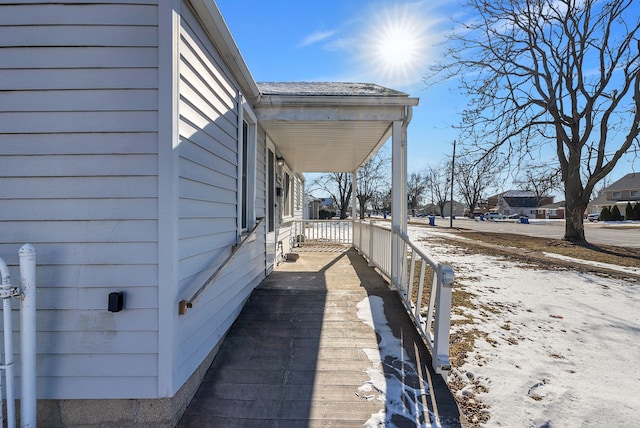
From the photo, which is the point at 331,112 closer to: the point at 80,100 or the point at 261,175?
the point at 261,175

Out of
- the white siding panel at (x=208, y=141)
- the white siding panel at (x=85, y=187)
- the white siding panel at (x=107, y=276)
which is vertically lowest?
the white siding panel at (x=107, y=276)

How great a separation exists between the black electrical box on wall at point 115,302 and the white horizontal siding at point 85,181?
4 centimetres

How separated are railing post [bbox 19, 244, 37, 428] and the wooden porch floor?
91 cm

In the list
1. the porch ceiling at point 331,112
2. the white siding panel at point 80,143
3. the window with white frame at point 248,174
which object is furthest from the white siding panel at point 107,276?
the porch ceiling at point 331,112

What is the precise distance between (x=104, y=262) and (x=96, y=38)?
149 centimetres

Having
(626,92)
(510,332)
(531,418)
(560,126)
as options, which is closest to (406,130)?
(510,332)

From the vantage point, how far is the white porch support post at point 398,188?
436 cm


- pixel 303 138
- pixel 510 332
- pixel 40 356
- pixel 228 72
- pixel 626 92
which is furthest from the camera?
pixel 626 92

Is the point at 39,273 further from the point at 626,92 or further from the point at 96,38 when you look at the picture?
the point at 626,92

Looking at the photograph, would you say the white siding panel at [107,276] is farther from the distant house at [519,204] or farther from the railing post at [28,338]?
the distant house at [519,204]

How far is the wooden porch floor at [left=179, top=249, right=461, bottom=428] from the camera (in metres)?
2.25

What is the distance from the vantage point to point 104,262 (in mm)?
2037

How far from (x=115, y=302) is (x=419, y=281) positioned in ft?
8.44

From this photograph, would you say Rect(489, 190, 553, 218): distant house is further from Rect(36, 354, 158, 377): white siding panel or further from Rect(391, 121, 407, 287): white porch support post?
Rect(36, 354, 158, 377): white siding panel
